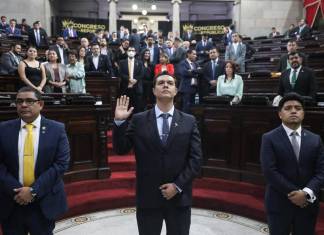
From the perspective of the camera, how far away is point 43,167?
6.48 ft

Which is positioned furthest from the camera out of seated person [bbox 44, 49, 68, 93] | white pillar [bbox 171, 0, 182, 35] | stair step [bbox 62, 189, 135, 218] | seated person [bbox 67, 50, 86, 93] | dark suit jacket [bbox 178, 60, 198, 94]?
white pillar [bbox 171, 0, 182, 35]

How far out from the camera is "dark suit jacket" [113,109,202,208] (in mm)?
1836

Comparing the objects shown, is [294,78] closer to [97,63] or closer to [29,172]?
[29,172]

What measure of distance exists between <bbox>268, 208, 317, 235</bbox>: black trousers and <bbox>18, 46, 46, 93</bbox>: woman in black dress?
3337mm

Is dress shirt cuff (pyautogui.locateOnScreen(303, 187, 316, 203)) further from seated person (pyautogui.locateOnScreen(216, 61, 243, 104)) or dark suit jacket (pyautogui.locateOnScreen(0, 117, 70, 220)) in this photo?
seated person (pyautogui.locateOnScreen(216, 61, 243, 104))

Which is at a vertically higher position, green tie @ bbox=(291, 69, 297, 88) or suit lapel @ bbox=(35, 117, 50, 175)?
green tie @ bbox=(291, 69, 297, 88)

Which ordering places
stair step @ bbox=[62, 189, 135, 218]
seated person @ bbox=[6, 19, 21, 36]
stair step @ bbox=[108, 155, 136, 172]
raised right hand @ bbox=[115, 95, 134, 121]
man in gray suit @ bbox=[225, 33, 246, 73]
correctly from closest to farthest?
raised right hand @ bbox=[115, 95, 134, 121], stair step @ bbox=[62, 189, 135, 218], stair step @ bbox=[108, 155, 136, 172], man in gray suit @ bbox=[225, 33, 246, 73], seated person @ bbox=[6, 19, 21, 36]

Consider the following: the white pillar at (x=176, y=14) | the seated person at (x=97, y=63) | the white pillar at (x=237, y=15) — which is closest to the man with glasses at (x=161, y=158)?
the seated person at (x=97, y=63)

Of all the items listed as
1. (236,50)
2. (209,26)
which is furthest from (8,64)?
(209,26)

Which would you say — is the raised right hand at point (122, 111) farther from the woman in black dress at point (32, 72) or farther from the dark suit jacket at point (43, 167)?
the woman in black dress at point (32, 72)

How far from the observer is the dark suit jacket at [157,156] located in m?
1.84

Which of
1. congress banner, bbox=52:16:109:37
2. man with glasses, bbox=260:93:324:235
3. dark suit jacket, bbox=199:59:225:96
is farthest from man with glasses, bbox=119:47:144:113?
congress banner, bbox=52:16:109:37

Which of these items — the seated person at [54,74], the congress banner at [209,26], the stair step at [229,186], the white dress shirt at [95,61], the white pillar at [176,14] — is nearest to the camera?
the stair step at [229,186]

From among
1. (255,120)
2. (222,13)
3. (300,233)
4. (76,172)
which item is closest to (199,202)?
(255,120)
